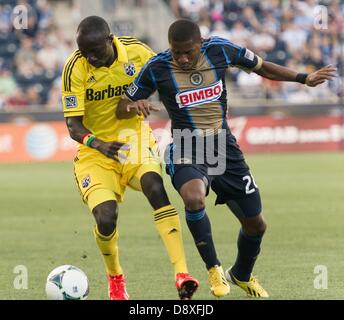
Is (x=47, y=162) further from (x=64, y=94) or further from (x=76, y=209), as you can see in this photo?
(x=64, y=94)

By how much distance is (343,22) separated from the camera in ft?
85.5

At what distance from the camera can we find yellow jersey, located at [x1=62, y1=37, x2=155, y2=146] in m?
8.07

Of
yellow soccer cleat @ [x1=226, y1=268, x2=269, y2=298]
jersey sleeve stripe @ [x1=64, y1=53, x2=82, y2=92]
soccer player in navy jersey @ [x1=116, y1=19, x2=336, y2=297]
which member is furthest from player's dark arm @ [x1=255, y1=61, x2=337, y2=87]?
yellow soccer cleat @ [x1=226, y1=268, x2=269, y2=298]

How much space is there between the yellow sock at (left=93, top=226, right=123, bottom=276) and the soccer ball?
1.34 ft

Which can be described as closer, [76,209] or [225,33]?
[76,209]

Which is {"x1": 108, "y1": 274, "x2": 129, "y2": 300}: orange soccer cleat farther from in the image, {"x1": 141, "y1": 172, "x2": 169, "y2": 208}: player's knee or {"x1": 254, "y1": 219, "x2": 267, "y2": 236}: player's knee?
{"x1": 254, "y1": 219, "x2": 267, "y2": 236}: player's knee

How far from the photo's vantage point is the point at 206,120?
25.9 feet

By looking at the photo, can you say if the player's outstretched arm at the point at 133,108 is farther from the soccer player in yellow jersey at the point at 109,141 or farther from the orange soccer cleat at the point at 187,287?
the orange soccer cleat at the point at 187,287

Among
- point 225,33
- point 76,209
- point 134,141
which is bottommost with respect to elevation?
point 76,209

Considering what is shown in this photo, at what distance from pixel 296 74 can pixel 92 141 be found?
183 centimetres

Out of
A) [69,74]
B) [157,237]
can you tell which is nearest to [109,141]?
[69,74]
